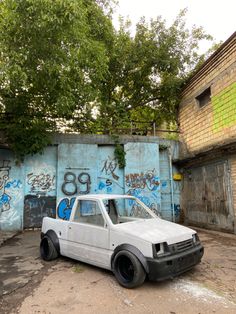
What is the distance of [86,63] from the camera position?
7.72 meters

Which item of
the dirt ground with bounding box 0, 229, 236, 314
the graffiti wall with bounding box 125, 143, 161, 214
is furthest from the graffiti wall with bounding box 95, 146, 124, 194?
the dirt ground with bounding box 0, 229, 236, 314

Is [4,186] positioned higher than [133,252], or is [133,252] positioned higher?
[4,186]

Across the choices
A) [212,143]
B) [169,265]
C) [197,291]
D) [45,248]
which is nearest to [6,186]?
[45,248]

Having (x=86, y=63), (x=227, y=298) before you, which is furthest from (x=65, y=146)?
(x=227, y=298)

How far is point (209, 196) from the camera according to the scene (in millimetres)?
9977

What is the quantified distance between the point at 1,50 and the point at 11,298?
5.68 m

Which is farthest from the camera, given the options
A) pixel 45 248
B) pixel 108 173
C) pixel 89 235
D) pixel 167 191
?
pixel 167 191

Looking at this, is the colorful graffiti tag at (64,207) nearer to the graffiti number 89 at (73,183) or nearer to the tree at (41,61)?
the graffiti number 89 at (73,183)

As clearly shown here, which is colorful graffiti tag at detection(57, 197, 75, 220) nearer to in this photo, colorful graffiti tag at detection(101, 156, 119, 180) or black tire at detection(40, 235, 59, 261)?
colorful graffiti tag at detection(101, 156, 119, 180)

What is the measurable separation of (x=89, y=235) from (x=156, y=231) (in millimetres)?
1409

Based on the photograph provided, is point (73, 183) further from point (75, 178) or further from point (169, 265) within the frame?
point (169, 265)

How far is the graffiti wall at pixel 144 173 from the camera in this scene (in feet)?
36.5

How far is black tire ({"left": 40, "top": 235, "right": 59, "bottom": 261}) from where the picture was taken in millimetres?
5745

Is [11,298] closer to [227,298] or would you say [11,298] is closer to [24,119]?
[227,298]
